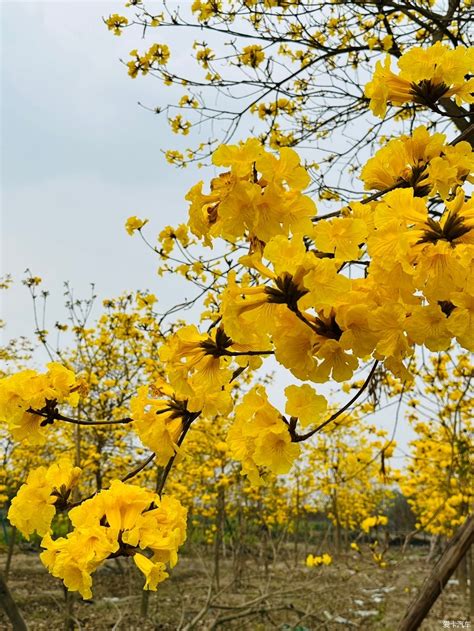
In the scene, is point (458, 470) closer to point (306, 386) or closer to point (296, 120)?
point (296, 120)

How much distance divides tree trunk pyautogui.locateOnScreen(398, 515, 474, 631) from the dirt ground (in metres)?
3.33

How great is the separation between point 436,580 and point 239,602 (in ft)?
23.3

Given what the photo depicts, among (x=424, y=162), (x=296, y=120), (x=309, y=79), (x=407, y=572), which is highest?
(x=309, y=79)

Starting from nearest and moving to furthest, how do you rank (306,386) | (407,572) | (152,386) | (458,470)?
(306,386), (152,386), (458,470), (407,572)

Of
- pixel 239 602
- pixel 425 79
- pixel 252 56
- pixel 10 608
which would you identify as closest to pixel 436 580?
pixel 425 79

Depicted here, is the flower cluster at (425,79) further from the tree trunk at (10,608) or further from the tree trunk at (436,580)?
the tree trunk at (10,608)

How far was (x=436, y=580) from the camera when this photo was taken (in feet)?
5.72

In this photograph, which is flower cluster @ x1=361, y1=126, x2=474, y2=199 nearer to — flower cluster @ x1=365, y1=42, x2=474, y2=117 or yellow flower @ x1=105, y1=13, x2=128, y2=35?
flower cluster @ x1=365, y1=42, x2=474, y2=117

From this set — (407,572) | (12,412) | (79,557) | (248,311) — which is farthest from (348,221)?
(407,572)

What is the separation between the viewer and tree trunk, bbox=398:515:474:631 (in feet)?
5.66

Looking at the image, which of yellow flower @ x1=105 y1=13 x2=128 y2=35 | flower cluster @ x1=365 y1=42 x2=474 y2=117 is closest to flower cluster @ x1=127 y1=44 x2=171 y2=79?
yellow flower @ x1=105 y1=13 x2=128 y2=35

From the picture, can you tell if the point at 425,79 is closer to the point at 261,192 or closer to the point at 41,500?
the point at 261,192

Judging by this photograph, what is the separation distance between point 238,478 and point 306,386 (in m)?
7.07

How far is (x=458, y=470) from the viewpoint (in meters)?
6.25
